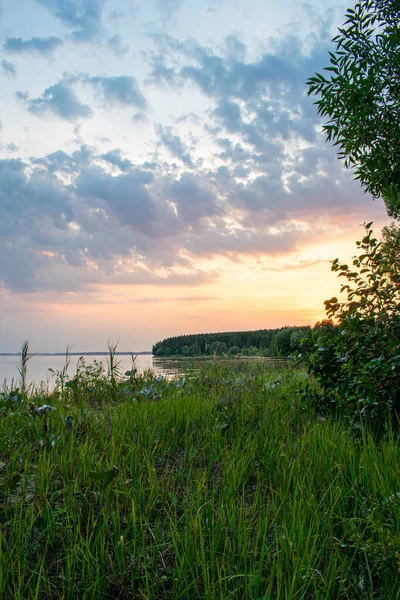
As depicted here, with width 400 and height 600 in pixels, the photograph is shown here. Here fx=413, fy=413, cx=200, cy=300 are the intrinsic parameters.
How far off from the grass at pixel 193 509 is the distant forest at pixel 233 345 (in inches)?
75.1

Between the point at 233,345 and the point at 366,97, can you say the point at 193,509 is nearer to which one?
the point at 366,97

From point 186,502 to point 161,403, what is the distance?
2188 millimetres

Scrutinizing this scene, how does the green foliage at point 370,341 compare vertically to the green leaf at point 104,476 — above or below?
above

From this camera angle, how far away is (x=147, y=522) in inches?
92.9

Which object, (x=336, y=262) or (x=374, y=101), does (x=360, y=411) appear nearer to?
(x=336, y=262)

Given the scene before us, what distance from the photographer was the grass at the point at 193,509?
1967mm

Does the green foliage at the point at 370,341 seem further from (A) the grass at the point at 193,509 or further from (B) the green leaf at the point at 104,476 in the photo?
(B) the green leaf at the point at 104,476

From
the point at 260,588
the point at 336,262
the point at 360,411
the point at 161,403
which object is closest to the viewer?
the point at 260,588

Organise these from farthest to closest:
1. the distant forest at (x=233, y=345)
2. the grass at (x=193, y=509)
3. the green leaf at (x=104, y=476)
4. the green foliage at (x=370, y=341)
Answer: the distant forest at (x=233, y=345) → the green foliage at (x=370, y=341) → the green leaf at (x=104, y=476) → the grass at (x=193, y=509)

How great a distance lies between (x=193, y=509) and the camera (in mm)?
2469

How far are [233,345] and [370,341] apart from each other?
23.6 ft

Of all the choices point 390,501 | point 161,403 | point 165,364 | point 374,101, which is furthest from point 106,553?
point 165,364

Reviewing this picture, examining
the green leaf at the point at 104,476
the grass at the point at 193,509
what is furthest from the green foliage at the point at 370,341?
the green leaf at the point at 104,476

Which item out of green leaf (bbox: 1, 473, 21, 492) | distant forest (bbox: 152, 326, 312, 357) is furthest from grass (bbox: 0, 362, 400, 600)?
distant forest (bbox: 152, 326, 312, 357)
